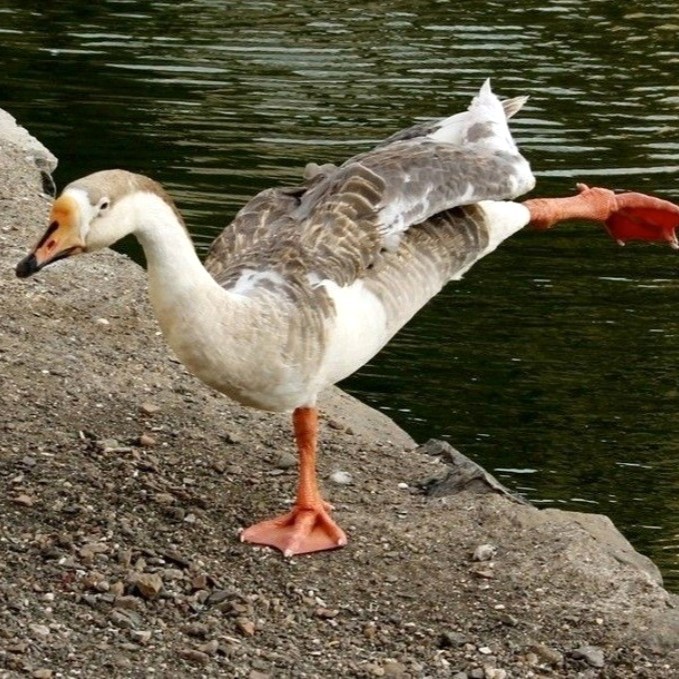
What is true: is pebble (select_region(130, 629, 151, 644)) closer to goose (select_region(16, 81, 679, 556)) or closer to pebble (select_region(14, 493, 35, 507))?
goose (select_region(16, 81, 679, 556))

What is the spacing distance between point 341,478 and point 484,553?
838 millimetres

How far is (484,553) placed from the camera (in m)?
5.91

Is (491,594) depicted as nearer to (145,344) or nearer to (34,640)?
(34,640)

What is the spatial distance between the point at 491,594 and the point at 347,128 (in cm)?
670

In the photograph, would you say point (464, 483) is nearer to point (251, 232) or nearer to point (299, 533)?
point (299, 533)

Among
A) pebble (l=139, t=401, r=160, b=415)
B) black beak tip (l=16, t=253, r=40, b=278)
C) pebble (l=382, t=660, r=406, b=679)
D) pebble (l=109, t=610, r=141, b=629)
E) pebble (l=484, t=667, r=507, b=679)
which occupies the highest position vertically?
black beak tip (l=16, t=253, r=40, b=278)

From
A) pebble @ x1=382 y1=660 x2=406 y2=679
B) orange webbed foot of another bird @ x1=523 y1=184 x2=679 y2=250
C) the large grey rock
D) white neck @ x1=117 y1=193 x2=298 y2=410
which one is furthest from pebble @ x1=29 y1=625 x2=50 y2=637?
the large grey rock

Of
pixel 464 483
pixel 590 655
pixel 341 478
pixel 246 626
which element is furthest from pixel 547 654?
pixel 341 478

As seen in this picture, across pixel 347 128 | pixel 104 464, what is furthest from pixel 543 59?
pixel 104 464

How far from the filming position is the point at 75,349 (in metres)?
7.14

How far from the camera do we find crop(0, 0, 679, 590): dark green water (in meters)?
8.13

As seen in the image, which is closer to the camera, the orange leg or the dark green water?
the orange leg

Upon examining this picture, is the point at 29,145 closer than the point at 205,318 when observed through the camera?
No

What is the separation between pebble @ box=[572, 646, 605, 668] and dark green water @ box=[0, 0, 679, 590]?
156 centimetres
